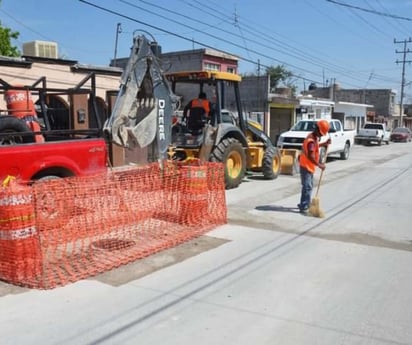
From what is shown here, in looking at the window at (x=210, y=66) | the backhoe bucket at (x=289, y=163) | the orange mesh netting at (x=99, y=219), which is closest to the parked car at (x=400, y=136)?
the window at (x=210, y=66)

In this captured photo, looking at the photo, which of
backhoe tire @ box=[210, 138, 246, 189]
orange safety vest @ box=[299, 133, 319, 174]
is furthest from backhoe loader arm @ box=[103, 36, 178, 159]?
backhoe tire @ box=[210, 138, 246, 189]

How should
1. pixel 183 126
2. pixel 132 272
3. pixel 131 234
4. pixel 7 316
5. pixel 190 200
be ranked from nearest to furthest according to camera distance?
1. pixel 7 316
2. pixel 132 272
3. pixel 131 234
4. pixel 190 200
5. pixel 183 126

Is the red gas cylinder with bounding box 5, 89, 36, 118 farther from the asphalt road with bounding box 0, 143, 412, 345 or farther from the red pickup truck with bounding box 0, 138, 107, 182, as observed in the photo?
the asphalt road with bounding box 0, 143, 412, 345

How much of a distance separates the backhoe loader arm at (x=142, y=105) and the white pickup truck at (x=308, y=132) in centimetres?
1074

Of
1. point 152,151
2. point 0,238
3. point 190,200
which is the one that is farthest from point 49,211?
point 152,151

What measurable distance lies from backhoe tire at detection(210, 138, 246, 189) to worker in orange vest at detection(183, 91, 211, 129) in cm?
84

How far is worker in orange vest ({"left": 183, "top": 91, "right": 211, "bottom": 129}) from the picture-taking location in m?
12.8

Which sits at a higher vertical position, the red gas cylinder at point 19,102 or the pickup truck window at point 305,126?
the red gas cylinder at point 19,102

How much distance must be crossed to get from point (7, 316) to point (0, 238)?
1.18 m

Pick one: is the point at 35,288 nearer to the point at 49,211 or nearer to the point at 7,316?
the point at 7,316

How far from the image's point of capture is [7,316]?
4.60m

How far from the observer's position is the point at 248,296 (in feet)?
17.0

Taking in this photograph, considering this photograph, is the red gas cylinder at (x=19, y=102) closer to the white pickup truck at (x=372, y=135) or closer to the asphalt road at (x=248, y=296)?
the asphalt road at (x=248, y=296)

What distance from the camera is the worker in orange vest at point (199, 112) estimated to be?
12.8m
